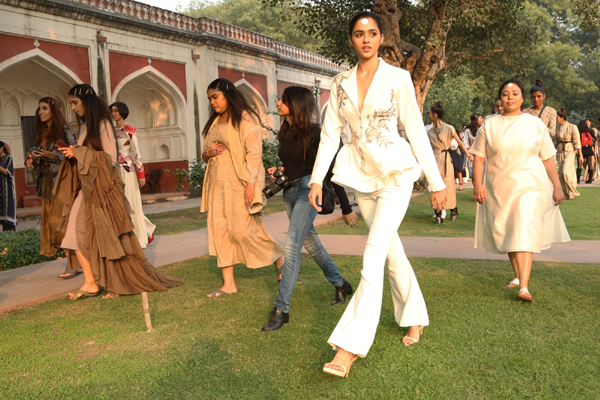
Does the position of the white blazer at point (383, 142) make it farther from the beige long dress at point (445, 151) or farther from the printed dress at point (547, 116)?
the beige long dress at point (445, 151)

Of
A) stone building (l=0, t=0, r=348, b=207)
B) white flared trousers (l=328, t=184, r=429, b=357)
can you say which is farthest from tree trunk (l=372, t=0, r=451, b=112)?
white flared trousers (l=328, t=184, r=429, b=357)

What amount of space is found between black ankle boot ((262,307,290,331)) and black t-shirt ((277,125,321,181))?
1068mm

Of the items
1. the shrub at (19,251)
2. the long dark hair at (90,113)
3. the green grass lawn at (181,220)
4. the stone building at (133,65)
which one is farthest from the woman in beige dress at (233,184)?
the stone building at (133,65)

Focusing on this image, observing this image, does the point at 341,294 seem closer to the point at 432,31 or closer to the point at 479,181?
the point at 479,181

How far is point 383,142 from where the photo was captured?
3246mm

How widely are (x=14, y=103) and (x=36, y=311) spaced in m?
12.5

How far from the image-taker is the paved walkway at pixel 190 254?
5.47 meters

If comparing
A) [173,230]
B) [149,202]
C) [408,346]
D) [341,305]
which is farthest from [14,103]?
[408,346]

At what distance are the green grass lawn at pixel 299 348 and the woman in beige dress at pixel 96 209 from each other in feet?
0.76

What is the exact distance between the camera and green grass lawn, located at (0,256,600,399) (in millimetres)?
2969

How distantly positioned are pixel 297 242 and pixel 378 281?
1164 mm

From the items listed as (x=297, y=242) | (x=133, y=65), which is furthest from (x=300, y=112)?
(x=133, y=65)

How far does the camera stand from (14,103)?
15383mm

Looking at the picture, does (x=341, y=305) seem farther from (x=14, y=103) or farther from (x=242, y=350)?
(x=14, y=103)
